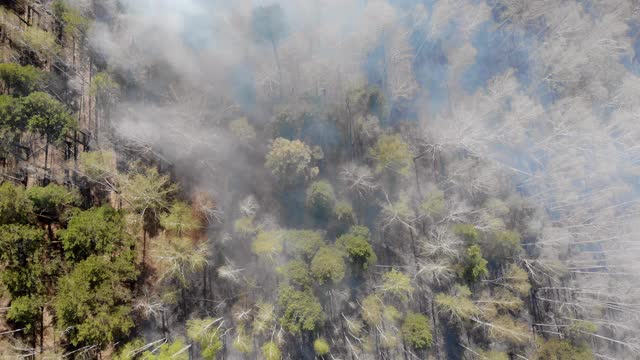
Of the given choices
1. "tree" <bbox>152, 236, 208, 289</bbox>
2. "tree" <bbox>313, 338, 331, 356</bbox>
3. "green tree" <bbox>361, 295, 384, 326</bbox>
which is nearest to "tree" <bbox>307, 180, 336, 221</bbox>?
"green tree" <bbox>361, 295, 384, 326</bbox>

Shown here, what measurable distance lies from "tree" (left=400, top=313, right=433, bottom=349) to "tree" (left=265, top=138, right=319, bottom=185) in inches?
465

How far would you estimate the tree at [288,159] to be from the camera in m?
20.5

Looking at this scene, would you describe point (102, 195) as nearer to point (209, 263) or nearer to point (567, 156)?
point (209, 263)

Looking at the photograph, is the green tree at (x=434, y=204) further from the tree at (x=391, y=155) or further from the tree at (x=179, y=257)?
the tree at (x=179, y=257)

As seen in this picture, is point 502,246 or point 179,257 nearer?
point 179,257

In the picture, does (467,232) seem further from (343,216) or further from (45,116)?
(45,116)

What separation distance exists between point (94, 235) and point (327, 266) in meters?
13.5

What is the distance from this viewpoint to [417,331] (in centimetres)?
2147

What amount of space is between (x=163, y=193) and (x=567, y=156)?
2779 cm

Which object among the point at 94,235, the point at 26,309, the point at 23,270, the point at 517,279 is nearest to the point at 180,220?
the point at 94,235

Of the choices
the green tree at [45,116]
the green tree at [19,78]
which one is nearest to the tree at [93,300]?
the green tree at [45,116]

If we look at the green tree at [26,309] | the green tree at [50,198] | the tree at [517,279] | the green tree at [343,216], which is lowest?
the tree at [517,279]

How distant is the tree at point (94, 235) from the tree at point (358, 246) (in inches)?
520

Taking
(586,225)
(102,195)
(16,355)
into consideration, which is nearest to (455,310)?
(586,225)
